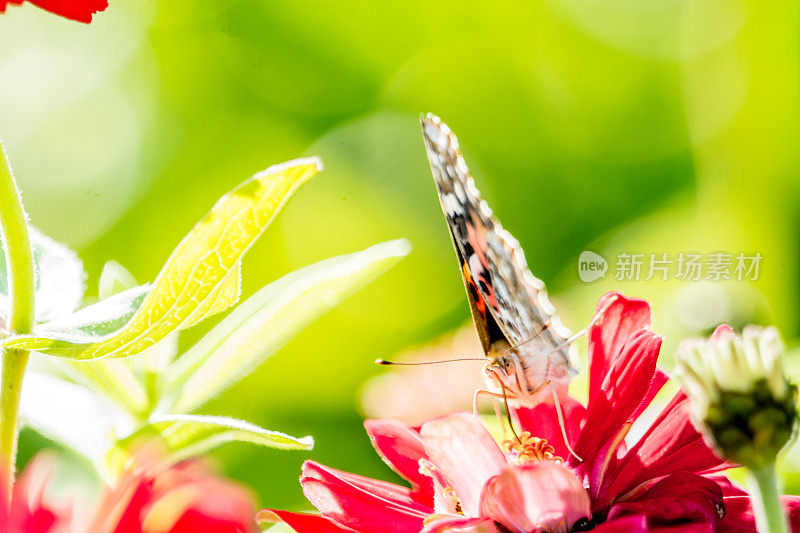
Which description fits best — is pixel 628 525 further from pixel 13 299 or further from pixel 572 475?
pixel 13 299

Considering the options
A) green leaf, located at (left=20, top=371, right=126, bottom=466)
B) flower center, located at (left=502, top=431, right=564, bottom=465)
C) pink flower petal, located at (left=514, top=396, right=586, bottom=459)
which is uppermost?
green leaf, located at (left=20, top=371, right=126, bottom=466)

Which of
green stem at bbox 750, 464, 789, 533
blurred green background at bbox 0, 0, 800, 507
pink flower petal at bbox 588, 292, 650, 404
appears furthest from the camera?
blurred green background at bbox 0, 0, 800, 507

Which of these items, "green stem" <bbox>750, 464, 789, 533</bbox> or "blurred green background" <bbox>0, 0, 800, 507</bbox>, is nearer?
"green stem" <bbox>750, 464, 789, 533</bbox>

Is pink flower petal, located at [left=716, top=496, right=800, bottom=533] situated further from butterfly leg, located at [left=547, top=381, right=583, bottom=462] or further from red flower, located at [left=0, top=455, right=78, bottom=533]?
red flower, located at [left=0, top=455, right=78, bottom=533]

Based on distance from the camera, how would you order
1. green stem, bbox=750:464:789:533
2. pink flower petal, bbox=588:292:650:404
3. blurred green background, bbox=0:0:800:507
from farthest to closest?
blurred green background, bbox=0:0:800:507 < pink flower petal, bbox=588:292:650:404 < green stem, bbox=750:464:789:533

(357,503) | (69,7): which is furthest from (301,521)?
(69,7)

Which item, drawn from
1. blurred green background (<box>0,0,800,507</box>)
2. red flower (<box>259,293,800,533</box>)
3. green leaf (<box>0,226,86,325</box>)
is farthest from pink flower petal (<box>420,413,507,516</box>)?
blurred green background (<box>0,0,800,507</box>)

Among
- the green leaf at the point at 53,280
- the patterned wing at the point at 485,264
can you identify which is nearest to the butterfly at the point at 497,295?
the patterned wing at the point at 485,264
